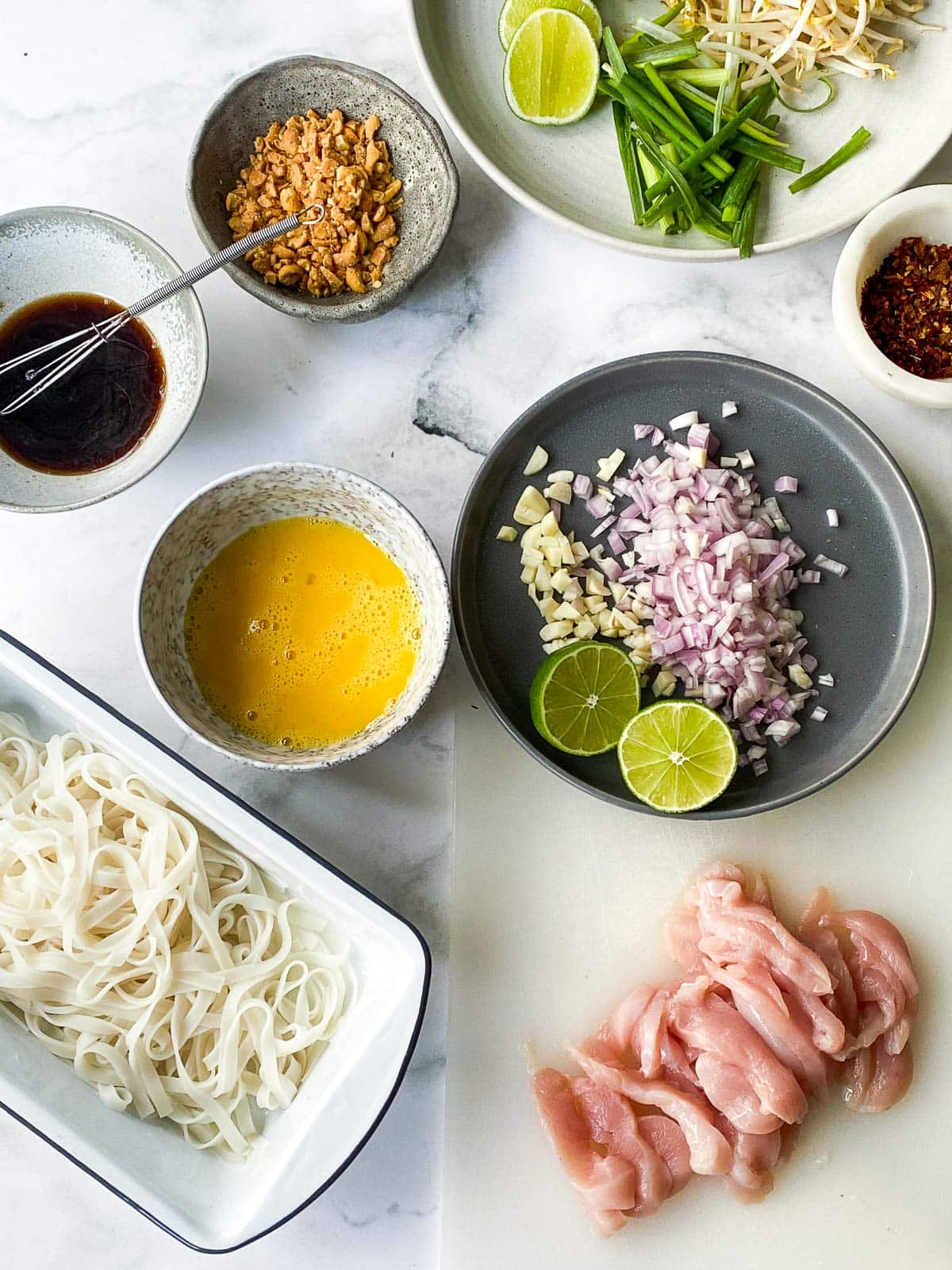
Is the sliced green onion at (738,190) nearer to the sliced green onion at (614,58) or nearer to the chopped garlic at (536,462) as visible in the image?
the sliced green onion at (614,58)

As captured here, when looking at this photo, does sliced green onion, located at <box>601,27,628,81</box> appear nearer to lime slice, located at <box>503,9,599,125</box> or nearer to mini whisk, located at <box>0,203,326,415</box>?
lime slice, located at <box>503,9,599,125</box>

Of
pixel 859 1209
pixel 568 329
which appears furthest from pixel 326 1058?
pixel 568 329

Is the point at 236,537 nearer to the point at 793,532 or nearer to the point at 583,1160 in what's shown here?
the point at 793,532

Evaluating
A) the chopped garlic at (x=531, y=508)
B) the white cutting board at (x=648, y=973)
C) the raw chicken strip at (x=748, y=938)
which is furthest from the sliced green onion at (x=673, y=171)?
the raw chicken strip at (x=748, y=938)

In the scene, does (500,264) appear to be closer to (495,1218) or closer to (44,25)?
(44,25)

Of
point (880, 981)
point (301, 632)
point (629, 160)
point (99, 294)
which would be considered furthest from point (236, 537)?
point (880, 981)

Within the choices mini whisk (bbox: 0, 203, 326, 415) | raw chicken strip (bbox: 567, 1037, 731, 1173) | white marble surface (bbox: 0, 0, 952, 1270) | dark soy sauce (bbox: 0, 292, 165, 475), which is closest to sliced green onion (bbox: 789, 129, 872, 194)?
white marble surface (bbox: 0, 0, 952, 1270)
